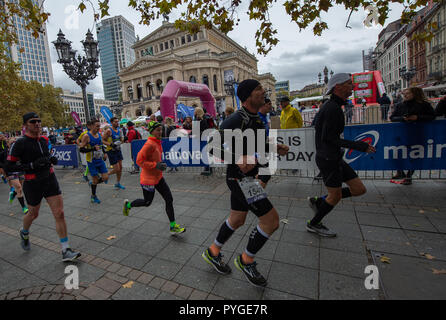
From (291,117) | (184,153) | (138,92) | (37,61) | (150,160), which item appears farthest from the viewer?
(37,61)

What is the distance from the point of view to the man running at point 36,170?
333 centimetres

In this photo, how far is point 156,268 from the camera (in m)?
3.03

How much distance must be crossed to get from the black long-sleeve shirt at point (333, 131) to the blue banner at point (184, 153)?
497 centimetres

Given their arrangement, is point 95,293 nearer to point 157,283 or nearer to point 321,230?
point 157,283

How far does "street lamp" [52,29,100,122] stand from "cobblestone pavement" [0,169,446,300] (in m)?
6.93

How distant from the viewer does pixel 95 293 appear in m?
2.62

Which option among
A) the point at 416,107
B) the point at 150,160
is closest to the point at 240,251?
the point at 150,160

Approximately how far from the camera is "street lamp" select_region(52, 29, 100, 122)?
9648 millimetres

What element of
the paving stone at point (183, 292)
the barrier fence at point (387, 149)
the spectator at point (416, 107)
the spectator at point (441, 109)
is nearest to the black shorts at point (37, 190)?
the paving stone at point (183, 292)

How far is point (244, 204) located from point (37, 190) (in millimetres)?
3054

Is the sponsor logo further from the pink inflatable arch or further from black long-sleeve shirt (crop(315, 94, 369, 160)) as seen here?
the pink inflatable arch
